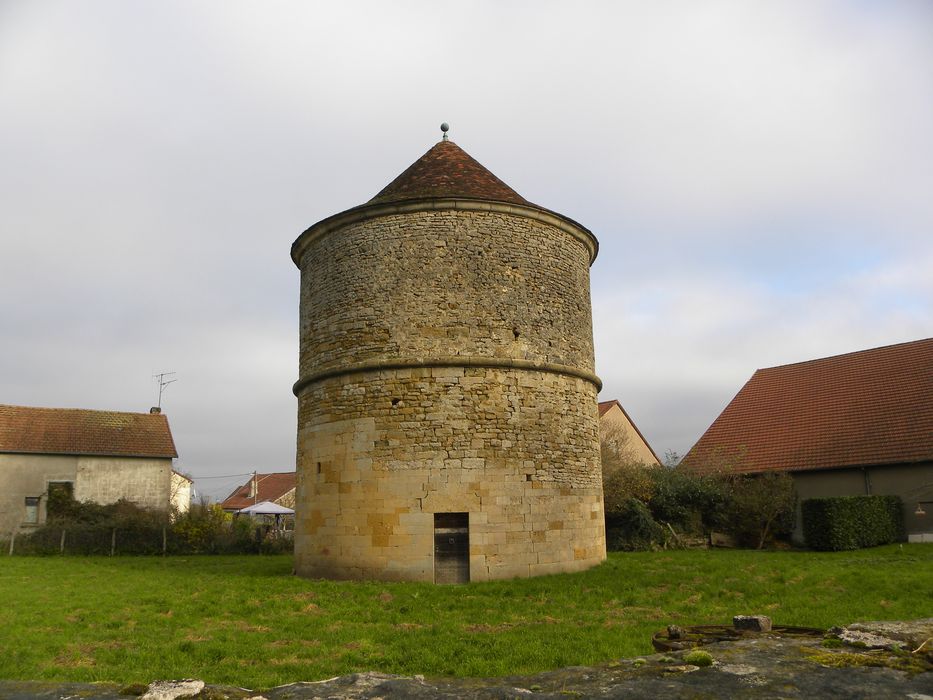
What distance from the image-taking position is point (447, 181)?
13391mm

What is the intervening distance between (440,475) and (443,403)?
1.18 m

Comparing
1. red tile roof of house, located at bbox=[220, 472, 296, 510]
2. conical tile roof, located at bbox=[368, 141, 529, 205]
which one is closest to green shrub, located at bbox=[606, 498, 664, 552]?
conical tile roof, located at bbox=[368, 141, 529, 205]

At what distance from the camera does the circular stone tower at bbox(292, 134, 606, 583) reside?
11359 mm

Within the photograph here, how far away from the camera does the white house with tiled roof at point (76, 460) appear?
24.2 metres

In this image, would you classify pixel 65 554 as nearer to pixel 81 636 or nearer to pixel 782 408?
pixel 81 636

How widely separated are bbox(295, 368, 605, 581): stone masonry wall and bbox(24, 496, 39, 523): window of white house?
656 inches

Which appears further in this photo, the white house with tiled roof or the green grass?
the white house with tiled roof

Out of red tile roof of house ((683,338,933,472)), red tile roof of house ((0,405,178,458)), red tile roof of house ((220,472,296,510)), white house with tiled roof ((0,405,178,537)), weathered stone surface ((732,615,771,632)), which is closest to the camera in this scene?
weathered stone surface ((732,615,771,632))

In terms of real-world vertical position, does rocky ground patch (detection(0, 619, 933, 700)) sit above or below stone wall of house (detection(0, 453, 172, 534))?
below

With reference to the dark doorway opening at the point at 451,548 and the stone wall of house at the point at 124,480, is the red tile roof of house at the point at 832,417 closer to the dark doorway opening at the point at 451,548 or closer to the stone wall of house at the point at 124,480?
the dark doorway opening at the point at 451,548

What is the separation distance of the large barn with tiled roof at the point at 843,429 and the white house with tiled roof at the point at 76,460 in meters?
19.3

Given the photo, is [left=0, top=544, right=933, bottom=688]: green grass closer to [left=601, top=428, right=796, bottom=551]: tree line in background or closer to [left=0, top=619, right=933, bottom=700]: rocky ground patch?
[left=0, top=619, right=933, bottom=700]: rocky ground patch

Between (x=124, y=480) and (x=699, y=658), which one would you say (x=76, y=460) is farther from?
(x=699, y=658)

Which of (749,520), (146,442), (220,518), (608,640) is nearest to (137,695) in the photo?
(608,640)
